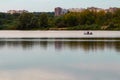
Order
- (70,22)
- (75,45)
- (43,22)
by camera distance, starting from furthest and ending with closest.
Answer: (70,22)
(43,22)
(75,45)

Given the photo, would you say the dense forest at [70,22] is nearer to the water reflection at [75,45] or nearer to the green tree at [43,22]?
the green tree at [43,22]

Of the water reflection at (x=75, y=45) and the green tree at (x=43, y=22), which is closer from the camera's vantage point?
the water reflection at (x=75, y=45)

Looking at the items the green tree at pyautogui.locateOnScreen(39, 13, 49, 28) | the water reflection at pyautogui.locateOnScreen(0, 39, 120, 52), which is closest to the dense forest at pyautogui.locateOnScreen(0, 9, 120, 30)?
the green tree at pyautogui.locateOnScreen(39, 13, 49, 28)

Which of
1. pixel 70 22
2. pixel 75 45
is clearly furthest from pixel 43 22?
pixel 75 45

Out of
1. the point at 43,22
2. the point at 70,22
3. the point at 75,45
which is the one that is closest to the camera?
the point at 75,45

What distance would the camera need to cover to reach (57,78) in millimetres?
12609

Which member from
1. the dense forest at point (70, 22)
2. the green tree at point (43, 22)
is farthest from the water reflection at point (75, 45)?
the green tree at point (43, 22)

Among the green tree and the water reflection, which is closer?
the water reflection

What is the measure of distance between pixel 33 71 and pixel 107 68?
313 centimetres

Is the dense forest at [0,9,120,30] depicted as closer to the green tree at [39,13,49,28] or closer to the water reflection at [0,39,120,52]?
the green tree at [39,13,49,28]

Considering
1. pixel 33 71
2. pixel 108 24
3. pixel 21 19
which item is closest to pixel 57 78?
pixel 33 71

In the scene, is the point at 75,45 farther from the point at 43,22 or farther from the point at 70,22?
the point at 70,22

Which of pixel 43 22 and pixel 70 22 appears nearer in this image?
pixel 43 22

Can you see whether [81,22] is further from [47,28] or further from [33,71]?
[33,71]
